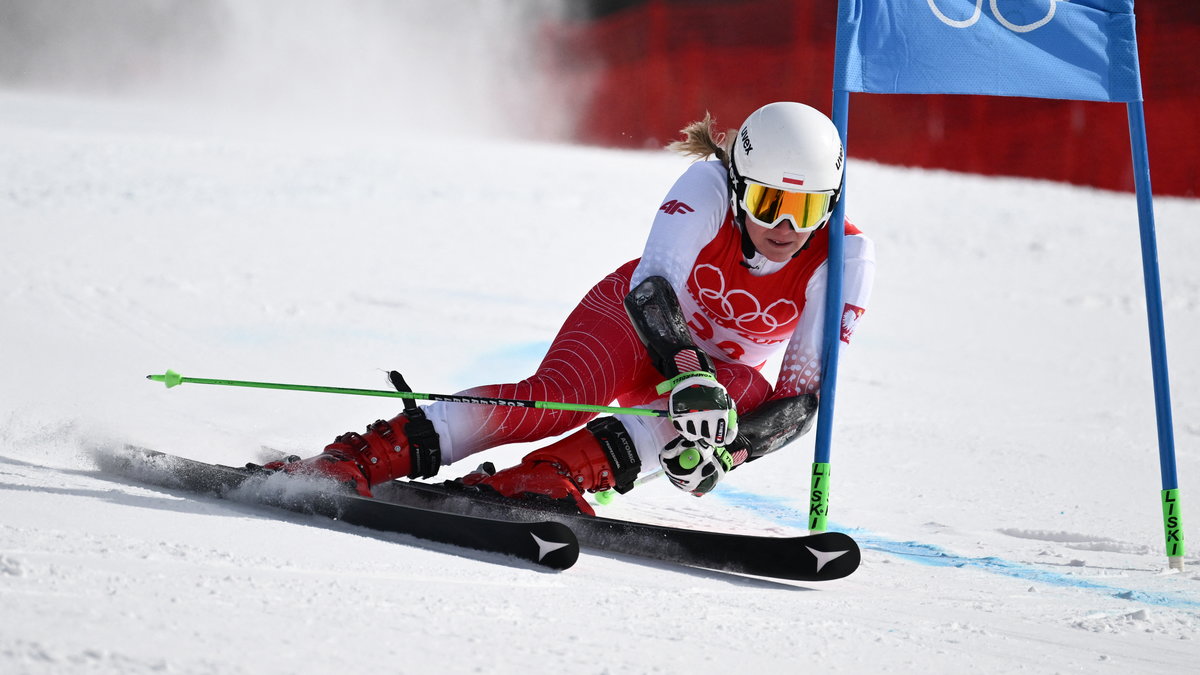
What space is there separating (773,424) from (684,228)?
577 mm

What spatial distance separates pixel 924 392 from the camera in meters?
6.02

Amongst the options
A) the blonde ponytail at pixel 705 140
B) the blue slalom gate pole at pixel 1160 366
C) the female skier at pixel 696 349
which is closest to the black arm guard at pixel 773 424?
the female skier at pixel 696 349

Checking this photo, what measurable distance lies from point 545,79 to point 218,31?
18.3 ft

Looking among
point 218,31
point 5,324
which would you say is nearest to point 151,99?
point 218,31

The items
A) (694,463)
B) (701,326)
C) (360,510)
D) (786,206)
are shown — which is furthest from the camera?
(701,326)

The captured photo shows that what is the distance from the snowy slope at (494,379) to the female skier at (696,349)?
385mm

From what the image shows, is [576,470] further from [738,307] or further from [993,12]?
[993,12]

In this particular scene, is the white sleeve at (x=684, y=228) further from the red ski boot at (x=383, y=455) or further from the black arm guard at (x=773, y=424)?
the red ski boot at (x=383, y=455)

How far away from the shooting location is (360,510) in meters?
2.81

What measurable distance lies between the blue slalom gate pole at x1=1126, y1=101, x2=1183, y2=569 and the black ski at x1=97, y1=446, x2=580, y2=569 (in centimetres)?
182

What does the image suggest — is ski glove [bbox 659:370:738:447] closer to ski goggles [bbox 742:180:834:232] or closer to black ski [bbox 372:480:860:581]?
black ski [bbox 372:480:860:581]

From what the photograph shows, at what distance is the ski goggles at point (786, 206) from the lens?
10.1 feet

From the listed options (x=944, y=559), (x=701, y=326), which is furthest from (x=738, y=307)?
(x=944, y=559)

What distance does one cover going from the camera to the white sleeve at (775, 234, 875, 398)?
129 inches
